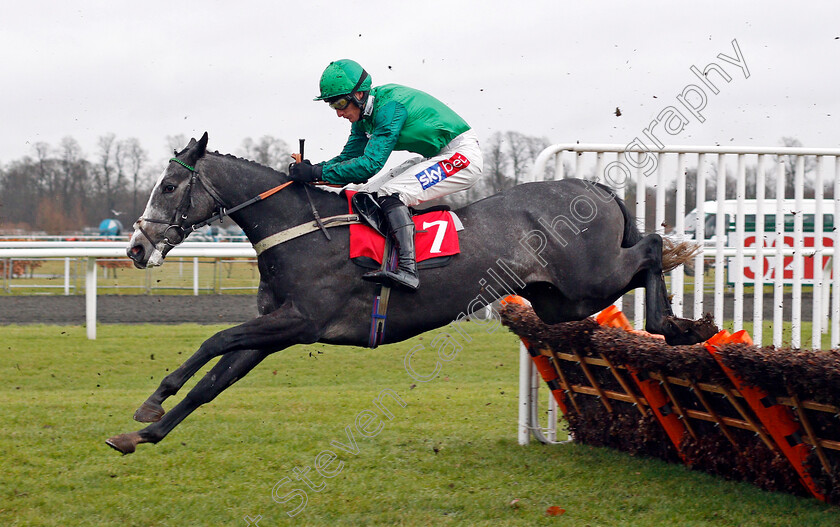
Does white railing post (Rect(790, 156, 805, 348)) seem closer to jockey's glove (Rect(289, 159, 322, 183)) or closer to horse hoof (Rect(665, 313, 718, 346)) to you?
horse hoof (Rect(665, 313, 718, 346))

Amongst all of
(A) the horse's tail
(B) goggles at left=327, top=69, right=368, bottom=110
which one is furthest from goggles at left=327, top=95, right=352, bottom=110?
(A) the horse's tail

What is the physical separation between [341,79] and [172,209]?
1089 mm

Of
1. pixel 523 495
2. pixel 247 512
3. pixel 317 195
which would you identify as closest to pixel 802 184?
pixel 523 495

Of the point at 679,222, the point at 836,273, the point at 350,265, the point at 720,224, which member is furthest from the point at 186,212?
the point at 836,273

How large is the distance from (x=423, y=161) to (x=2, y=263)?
1644 cm

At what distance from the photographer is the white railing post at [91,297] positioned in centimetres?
926

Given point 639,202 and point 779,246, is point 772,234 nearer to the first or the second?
point 779,246

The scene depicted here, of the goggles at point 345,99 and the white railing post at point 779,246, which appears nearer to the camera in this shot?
the goggles at point 345,99

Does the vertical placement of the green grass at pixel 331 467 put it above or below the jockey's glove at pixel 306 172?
below

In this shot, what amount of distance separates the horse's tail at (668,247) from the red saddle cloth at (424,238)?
1201mm

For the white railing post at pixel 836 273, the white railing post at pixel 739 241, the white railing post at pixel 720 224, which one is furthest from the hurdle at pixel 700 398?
the white railing post at pixel 836 273

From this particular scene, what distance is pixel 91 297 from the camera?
30.7ft

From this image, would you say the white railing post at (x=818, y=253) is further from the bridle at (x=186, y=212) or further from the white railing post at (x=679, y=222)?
the bridle at (x=186, y=212)

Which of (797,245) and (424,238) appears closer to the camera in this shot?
(424,238)
